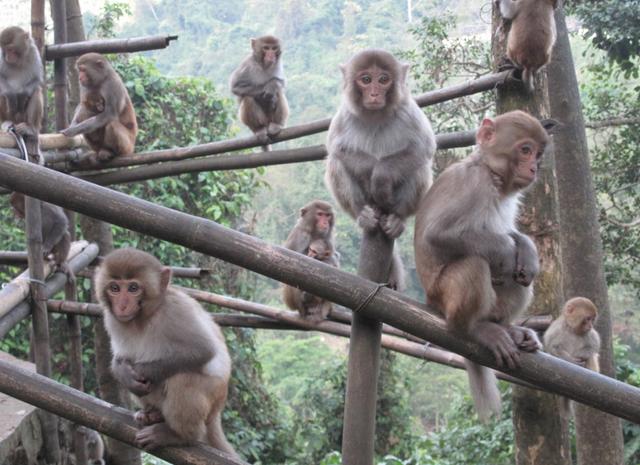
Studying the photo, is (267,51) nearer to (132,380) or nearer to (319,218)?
(319,218)

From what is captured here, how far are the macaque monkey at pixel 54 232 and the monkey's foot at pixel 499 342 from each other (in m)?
4.05

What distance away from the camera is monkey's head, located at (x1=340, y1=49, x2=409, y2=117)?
371cm

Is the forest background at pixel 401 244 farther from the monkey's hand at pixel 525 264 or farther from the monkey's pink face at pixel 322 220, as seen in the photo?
the monkey's hand at pixel 525 264

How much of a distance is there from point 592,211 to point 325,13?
77.7 ft

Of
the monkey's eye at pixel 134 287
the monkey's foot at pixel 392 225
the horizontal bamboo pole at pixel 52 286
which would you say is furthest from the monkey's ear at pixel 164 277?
the horizontal bamboo pole at pixel 52 286

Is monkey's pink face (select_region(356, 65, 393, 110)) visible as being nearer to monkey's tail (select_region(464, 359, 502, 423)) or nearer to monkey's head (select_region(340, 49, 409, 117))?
monkey's head (select_region(340, 49, 409, 117))

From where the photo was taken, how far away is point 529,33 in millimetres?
5320

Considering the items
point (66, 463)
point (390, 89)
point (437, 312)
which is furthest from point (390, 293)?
point (66, 463)

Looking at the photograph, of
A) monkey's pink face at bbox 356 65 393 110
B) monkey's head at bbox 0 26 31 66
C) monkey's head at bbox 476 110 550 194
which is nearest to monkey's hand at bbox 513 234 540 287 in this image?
monkey's head at bbox 476 110 550 194

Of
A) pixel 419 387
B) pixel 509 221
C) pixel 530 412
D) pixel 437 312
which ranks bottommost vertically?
pixel 419 387

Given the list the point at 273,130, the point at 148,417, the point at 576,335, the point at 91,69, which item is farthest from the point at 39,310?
the point at 576,335

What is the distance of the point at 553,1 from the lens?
607cm

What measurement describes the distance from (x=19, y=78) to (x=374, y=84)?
151 inches

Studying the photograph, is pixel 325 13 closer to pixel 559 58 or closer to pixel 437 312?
pixel 559 58
